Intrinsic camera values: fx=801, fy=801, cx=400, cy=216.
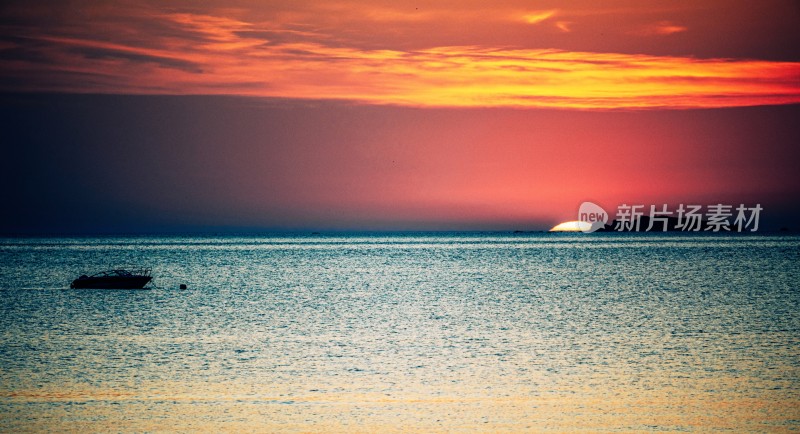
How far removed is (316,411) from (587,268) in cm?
6450

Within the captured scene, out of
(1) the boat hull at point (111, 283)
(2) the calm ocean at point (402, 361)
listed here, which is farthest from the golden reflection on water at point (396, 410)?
(1) the boat hull at point (111, 283)

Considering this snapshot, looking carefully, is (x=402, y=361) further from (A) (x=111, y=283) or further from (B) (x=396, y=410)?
(A) (x=111, y=283)

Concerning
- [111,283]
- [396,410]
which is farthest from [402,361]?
[111,283]

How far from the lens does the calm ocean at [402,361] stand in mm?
15195

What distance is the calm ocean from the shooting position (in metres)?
15.2

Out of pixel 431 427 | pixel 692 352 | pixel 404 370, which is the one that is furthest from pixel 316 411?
pixel 692 352

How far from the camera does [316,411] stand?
624 inches

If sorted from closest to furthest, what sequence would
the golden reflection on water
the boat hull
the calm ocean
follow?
the golden reflection on water → the calm ocean → the boat hull

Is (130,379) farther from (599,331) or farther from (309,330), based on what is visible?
(599,331)

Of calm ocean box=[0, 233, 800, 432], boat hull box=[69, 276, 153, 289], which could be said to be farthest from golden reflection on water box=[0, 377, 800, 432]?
boat hull box=[69, 276, 153, 289]

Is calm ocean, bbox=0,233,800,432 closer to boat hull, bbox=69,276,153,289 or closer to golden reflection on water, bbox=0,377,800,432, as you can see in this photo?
golden reflection on water, bbox=0,377,800,432

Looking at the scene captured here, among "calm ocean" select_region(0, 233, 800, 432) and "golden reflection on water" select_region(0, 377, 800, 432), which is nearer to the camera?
"golden reflection on water" select_region(0, 377, 800, 432)

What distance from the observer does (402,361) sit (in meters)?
22.3

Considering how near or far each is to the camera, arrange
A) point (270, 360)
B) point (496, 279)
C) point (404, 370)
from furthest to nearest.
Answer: point (496, 279) < point (270, 360) < point (404, 370)
